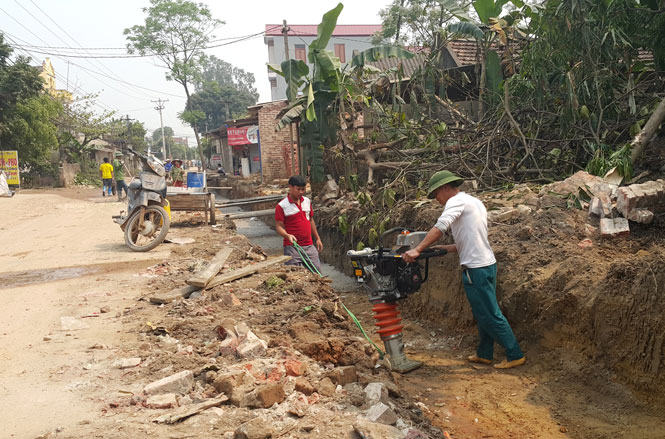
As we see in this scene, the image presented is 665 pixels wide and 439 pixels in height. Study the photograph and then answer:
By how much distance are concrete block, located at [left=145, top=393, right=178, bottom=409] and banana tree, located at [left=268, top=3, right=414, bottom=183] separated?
987 centimetres

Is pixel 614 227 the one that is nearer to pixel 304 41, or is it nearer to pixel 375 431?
pixel 375 431

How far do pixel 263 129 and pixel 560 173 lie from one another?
17531 millimetres

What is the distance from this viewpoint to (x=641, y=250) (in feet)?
16.9

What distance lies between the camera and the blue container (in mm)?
16281

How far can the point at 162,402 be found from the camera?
3201 mm

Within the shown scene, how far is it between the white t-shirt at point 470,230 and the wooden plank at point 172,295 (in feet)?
10.5

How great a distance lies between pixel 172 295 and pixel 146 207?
4.20 meters

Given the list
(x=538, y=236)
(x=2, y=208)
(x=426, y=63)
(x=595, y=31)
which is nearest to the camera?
(x=538, y=236)

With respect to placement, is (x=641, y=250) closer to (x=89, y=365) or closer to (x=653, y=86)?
(x=653, y=86)

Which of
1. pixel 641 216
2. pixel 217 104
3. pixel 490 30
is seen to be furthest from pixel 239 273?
pixel 217 104

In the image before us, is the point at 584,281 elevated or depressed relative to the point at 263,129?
depressed

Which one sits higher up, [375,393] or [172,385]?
[172,385]

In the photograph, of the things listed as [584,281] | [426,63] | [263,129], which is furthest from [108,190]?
[584,281]

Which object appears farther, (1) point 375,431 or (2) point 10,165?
(2) point 10,165
